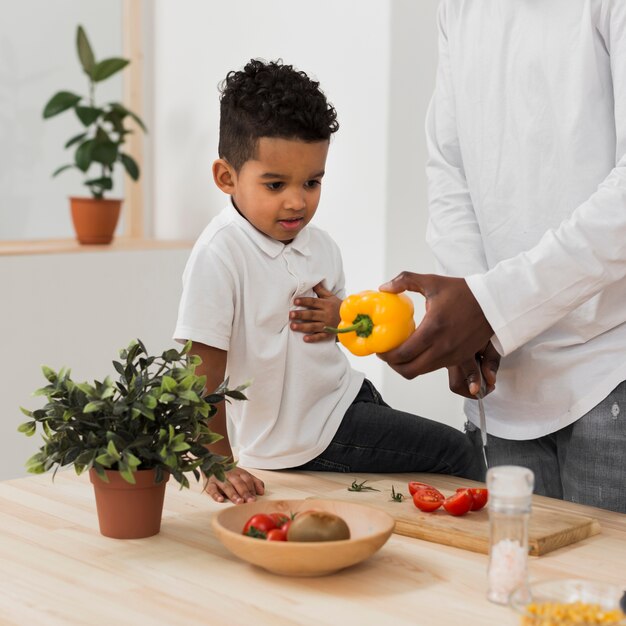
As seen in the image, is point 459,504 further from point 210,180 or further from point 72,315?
point 210,180

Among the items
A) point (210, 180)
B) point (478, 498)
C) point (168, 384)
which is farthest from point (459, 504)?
point (210, 180)

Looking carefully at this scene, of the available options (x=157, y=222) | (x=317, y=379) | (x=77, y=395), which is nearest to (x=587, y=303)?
(x=317, y=379)

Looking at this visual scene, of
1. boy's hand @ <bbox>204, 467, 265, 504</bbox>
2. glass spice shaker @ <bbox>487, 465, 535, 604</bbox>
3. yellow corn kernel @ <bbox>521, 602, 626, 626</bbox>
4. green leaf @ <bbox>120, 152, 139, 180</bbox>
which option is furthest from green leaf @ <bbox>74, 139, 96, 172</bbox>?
yellow corn kernel @ <bbox>521, 602, 626, 626</bbox>

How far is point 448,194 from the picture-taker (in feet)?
6.06

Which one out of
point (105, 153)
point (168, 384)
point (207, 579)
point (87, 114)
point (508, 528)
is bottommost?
point (207, 579)

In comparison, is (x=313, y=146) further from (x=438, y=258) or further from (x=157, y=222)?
(x=157, y=222)

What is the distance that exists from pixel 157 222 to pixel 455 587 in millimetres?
2757

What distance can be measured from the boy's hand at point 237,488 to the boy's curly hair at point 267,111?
50cm

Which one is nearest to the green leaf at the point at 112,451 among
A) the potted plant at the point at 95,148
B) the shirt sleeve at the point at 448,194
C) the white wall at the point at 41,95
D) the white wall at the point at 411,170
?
the shirt sleeve at the point at 448,194

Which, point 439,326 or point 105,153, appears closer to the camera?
point 439,326

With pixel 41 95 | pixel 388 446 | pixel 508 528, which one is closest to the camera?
pixel 508 528

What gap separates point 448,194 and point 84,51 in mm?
2030

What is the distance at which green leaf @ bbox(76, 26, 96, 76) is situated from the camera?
3463 mm

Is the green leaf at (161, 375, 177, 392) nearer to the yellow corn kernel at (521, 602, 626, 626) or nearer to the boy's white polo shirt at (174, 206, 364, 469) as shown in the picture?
the boy's white polo shirt at (174, 206, 364, 469)
